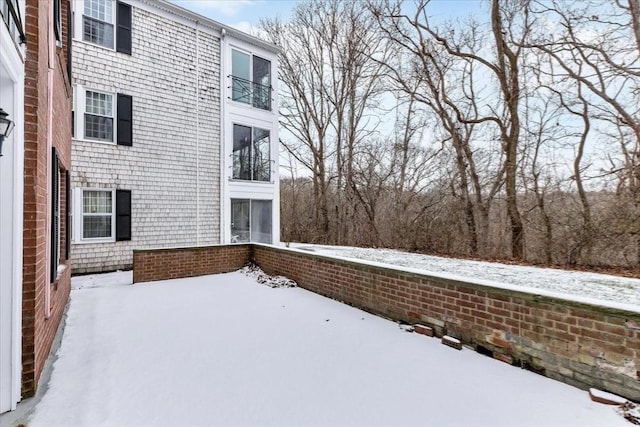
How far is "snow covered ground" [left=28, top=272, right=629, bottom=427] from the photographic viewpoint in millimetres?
2373

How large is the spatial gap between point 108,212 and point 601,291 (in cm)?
1049

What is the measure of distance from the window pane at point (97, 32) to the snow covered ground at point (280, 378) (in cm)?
703

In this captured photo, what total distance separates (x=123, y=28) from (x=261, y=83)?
4.09 metres

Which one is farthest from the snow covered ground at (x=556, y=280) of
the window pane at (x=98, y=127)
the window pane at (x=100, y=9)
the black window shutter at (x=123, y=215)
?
the window pane at (x=100, y=9)

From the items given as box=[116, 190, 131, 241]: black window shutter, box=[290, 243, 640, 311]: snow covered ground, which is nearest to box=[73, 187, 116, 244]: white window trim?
box=[116, 190, 131, 241]: black window shutter

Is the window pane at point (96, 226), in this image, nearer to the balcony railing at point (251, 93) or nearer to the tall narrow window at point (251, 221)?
the tall narrow window at point (251, 221)

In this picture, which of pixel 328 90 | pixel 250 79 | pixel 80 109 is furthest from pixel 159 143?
pixel 328 90

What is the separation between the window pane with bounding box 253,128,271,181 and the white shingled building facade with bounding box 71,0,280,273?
0.03 metres

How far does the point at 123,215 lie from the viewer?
27.2 ft

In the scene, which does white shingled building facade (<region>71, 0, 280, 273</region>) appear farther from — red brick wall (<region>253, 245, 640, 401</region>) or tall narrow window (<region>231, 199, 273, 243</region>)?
red brick wall (<region>253, 245, 640, 401</region>)

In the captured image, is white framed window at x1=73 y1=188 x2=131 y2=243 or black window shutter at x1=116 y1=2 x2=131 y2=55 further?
black window shutter at x1=116 y1=2 x2=131 y2=55

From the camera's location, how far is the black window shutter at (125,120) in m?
8.28

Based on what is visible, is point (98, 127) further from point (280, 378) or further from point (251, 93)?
point (280, 378)

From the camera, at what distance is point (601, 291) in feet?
17.5
